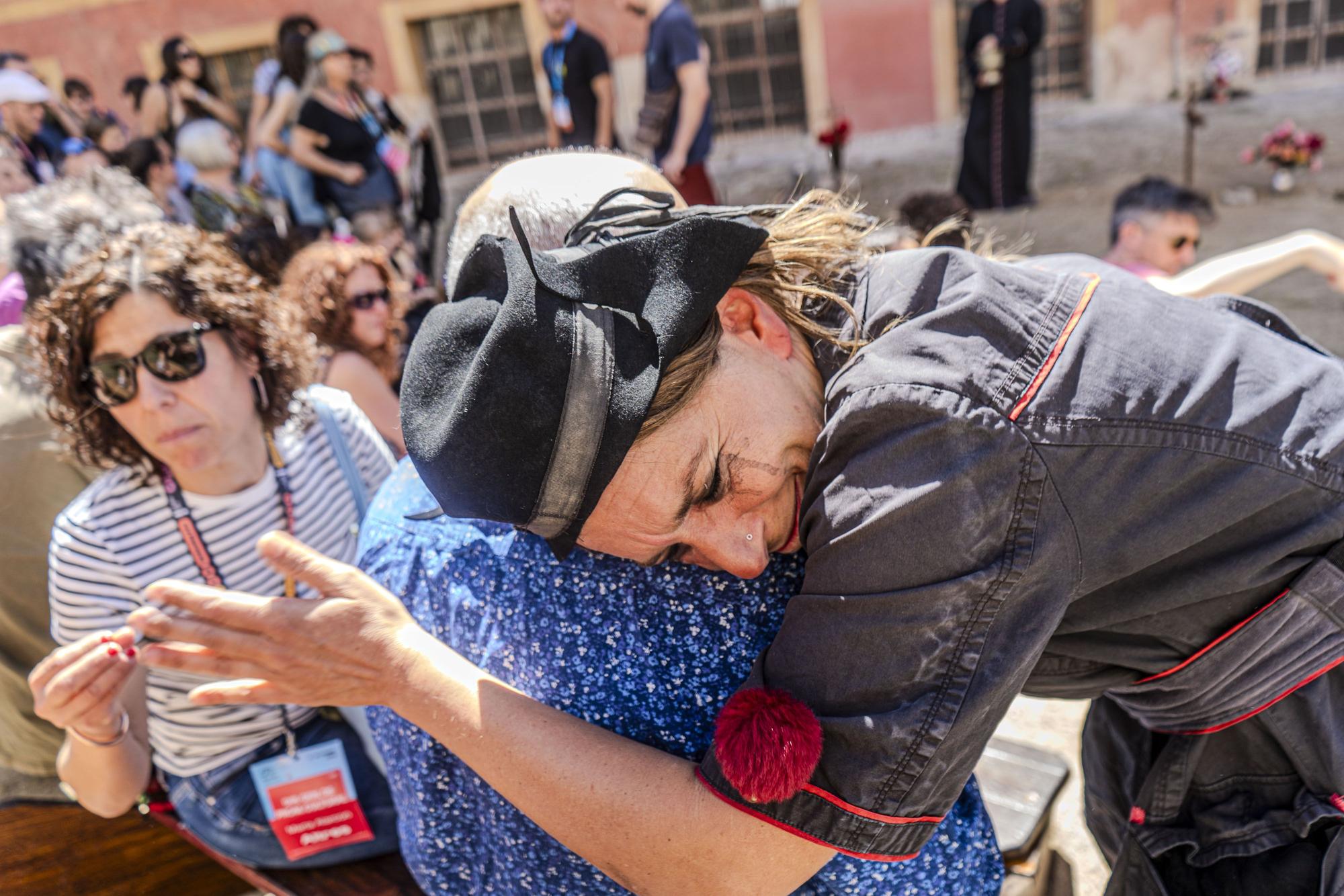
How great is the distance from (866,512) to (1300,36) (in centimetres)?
1219

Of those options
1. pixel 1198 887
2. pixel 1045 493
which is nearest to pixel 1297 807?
pixel 1198 887

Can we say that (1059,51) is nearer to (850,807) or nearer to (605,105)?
(605,105)

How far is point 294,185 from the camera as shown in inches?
248

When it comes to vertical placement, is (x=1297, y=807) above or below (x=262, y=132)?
below

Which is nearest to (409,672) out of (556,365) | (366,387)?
(556,365)

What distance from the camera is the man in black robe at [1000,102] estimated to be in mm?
7355

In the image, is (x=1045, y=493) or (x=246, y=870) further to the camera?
(x=246, y=870)

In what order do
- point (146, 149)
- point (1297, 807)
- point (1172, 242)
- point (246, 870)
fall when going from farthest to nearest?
point (146, 149) < point (1172, 242) < point (246, 870) < point (1297, 807)

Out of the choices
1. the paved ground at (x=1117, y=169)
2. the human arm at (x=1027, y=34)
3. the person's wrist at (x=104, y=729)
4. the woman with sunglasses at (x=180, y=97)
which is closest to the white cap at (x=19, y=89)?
the woman with sunglasses at (x=180, y=97)

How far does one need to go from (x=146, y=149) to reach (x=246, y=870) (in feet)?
21.4

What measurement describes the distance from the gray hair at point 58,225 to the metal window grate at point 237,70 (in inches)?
405

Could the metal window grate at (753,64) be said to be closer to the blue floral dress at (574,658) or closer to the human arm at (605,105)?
the human arm at (605,105)

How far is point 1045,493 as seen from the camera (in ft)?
3.55

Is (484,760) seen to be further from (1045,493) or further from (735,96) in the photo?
(735,96)
